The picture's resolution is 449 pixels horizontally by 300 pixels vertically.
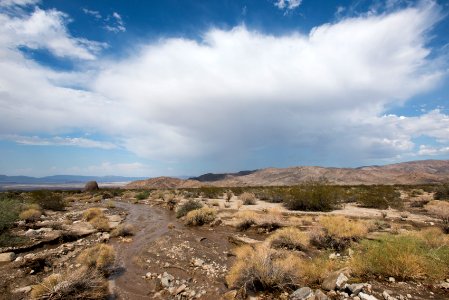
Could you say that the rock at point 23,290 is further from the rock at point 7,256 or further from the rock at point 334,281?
the rock at point 334,281

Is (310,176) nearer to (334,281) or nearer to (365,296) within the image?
(334,281)

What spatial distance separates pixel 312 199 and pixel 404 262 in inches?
689

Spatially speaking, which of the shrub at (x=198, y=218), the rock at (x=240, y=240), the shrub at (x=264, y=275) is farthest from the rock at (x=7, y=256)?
the shrub at (x=198, y=218)

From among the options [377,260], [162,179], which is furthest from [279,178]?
[377,260]

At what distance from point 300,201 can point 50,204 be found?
→ 23141 millimetres

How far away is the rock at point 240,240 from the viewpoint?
1404 cm

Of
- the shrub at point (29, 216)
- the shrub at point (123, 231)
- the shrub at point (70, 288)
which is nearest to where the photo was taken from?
the shrub at point (70, 288)

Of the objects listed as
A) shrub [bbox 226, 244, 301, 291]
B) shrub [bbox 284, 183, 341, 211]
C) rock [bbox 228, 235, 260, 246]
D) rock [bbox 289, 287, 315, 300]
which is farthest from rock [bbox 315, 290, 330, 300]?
shrub [bbox 284, 183, 341, 211]

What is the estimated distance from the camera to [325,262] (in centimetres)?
897

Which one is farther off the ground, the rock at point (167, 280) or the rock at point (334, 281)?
the rock at point (334, 281)

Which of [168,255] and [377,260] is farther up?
[377,260]

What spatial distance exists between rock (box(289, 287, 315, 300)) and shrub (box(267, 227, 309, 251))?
507 cm

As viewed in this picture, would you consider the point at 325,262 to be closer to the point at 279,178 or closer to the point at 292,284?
the point at 292,284

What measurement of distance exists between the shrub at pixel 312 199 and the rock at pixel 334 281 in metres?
17.6
